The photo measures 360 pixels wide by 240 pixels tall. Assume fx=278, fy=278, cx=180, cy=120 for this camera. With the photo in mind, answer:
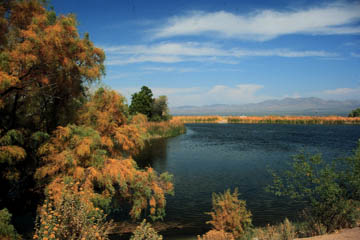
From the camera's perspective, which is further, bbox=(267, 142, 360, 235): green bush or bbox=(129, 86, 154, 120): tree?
bbox=(129, 86, 154, 120): tree

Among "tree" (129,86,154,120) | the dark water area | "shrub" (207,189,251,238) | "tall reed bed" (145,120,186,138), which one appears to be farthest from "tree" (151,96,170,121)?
"shrub" (207,189,251,238)

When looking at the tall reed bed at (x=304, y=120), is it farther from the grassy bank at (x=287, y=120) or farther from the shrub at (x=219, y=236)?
the shrub at (x=219, y=236)

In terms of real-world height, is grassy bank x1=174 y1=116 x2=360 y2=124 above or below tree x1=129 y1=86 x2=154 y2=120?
below

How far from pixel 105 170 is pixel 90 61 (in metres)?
5.59

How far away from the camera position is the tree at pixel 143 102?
56.6 metres

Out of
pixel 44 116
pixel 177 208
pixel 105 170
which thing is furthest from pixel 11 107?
pixel 177 208

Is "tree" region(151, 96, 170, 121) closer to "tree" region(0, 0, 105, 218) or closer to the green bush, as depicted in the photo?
"tree" region(0, 0, 105, 218)

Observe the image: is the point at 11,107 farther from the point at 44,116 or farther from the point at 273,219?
the point at 273,219

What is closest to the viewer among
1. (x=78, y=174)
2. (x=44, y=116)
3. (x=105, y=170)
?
(x=78, y=174)

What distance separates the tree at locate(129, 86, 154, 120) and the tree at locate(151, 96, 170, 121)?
1785 mm

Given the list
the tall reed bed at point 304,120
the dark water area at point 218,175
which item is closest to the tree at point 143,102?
the dark water area at point 218,175

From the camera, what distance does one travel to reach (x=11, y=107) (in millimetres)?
12758

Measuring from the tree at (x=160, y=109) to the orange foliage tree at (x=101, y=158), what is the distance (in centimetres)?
4399

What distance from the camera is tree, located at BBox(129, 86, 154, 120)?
186 ft
